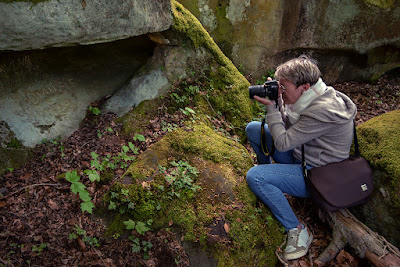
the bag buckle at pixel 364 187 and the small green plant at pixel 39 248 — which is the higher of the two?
the bag buckle at pixel 364 187

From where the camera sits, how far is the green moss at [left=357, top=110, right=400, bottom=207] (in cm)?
305

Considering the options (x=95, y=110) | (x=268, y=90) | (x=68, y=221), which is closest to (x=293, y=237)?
(x=268, y=90)

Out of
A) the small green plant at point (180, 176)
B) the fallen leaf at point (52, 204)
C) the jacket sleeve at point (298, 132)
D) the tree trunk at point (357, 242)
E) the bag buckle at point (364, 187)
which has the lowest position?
the tree trunk at point (357, 242)

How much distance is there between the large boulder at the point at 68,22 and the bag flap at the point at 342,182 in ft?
9.55

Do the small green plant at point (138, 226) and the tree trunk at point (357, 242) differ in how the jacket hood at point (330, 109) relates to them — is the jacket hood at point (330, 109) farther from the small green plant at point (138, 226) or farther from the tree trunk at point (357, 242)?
the small green plant at point (138, 226)

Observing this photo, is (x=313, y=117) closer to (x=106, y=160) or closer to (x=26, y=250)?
(x=106, y=160)

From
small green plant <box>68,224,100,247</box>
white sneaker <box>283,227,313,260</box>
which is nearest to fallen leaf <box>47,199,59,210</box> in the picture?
small green plant <box>68,224,100,247</box>

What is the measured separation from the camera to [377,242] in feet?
9.88

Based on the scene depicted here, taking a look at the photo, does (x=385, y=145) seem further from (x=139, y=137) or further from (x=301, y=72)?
(x=139, y=137)

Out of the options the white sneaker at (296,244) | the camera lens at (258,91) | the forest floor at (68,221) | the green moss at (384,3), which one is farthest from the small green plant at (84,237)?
the green moss at (384,3)

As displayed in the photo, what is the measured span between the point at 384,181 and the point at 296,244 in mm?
1241

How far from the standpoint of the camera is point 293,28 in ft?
22.3

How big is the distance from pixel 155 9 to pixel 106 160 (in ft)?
7.34

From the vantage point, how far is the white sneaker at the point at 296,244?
3.25 metres
